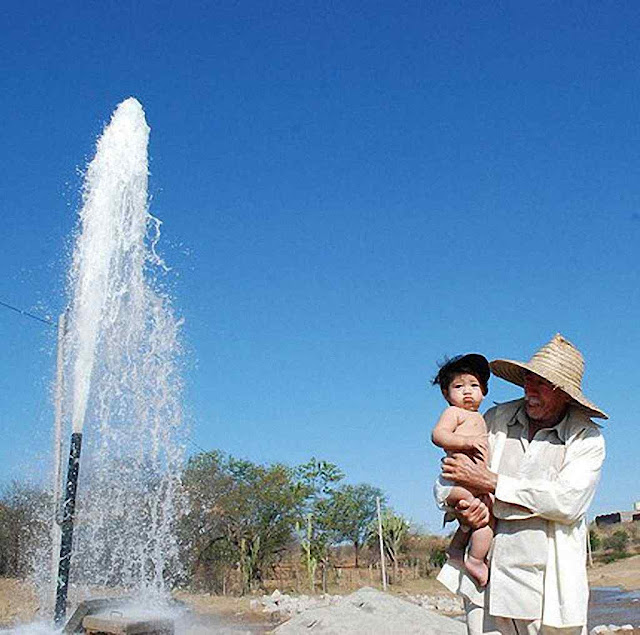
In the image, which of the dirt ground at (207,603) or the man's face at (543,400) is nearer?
the man's face at (543,400)

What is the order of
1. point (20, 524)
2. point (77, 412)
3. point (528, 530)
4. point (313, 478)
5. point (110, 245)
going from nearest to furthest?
1. point (528, 530)
2. point (77, 412)
3. point (110, 245)
4. point (20, 524)
5. point (313, 478)

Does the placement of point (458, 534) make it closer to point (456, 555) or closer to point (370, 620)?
point (456, 555)

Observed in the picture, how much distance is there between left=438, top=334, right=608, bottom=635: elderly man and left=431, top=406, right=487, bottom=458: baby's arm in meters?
0.05

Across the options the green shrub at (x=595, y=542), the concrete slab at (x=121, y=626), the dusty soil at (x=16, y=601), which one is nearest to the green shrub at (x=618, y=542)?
the green shrub at (x=595, y=542)

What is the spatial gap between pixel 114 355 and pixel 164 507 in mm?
5234

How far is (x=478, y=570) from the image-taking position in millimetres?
3100

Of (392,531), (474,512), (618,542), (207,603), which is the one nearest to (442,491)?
(474,512)

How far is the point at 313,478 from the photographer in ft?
102

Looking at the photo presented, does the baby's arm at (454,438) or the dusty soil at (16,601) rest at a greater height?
the baby's arm at (454,438)

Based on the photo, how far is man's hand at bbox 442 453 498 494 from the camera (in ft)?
10.0

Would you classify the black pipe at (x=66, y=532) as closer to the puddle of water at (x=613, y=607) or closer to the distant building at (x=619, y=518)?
the puddle of water at (x=613, y=607)

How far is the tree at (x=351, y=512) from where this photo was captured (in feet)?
107

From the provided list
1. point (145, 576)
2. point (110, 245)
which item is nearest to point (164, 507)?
point (145, 576)

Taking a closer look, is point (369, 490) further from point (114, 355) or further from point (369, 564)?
point (114, 355)
